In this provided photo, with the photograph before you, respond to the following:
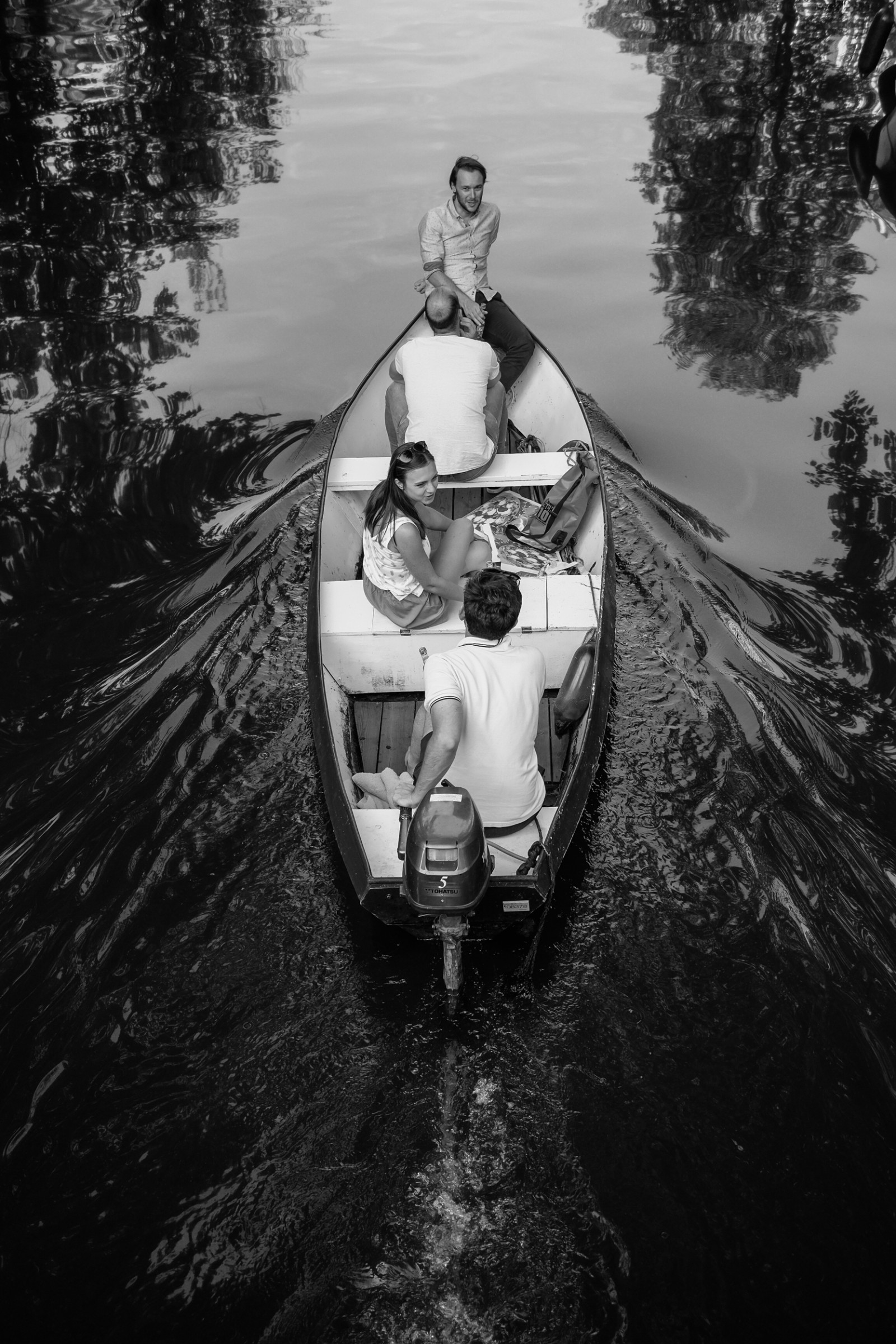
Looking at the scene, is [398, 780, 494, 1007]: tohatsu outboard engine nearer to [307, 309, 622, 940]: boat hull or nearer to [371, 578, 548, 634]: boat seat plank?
[307, 309, 622, 940]: boat hull

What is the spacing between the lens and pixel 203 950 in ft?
14.1

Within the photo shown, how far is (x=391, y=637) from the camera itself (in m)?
5.06

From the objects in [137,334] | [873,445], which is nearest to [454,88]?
[137,334]

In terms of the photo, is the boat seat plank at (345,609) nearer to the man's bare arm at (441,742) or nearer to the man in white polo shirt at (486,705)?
the man in white polo shirt at (486,705)

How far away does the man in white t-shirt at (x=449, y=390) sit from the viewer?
19.3 feet

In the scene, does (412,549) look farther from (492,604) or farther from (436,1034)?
(436,1034)

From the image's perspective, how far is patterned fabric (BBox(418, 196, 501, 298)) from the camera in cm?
752

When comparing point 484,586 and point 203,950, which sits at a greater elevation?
point 484,586

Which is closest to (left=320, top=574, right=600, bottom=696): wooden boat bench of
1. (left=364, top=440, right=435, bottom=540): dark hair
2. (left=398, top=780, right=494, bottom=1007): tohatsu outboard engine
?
(left=364, top=440, right=435, bottom=540): dark hair

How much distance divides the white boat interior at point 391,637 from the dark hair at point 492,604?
0.92 meters

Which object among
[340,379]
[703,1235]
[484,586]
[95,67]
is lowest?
[703,1235]

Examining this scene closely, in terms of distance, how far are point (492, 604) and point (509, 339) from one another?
4.39 meters

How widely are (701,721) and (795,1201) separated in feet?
8.30

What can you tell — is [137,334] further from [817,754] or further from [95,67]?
[95,67]
